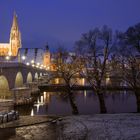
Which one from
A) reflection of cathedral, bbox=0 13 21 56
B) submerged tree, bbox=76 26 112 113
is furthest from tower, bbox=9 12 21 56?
submerged tree, bbox=76 26 112 113

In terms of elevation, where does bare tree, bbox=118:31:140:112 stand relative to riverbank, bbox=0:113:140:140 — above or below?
above

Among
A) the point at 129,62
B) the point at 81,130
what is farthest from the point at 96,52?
the point at 81,130

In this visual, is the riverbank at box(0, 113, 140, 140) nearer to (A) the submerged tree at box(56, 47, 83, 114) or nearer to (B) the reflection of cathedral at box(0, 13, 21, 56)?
(A) the submerged tree at box(56, 47, 83, 114)

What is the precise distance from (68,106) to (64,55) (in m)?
24.8

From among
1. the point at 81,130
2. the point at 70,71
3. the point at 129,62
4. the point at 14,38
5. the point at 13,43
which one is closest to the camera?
the point at 81,130

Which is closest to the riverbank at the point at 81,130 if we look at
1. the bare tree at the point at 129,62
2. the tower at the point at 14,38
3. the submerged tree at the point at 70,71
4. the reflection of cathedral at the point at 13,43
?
the bare tree at the point at 129,62

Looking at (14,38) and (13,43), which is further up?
(14,38)

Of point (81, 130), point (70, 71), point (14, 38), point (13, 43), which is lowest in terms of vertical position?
point (81, 130)

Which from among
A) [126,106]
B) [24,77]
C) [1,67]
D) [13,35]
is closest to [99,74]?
[126,106]

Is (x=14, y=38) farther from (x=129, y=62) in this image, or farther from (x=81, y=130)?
(x=81, y=130)

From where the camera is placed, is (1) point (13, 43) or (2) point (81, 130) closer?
(2) point (81, 130)

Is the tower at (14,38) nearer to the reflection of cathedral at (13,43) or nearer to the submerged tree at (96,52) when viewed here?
the reflection of cathedral at (13,43)

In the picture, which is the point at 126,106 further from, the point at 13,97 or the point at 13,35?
the point at 13,35

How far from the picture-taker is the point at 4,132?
80.9 ft
